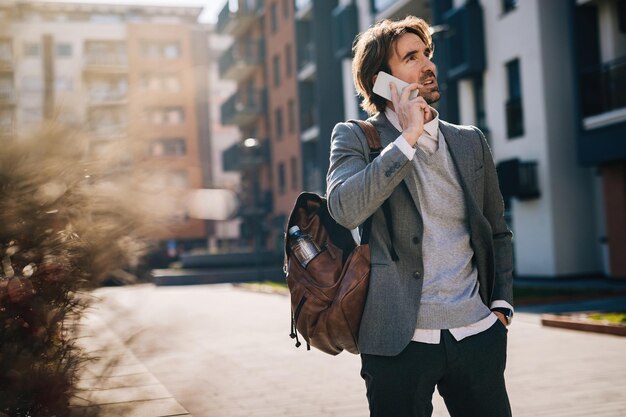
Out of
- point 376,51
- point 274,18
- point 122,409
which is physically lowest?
point 122,409

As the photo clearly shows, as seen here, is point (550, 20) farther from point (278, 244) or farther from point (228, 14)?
point (228, 14)

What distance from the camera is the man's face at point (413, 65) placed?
2902 mm

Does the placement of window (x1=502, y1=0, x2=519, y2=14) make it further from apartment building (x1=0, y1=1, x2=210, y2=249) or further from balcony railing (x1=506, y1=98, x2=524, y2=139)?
apartment building (x1=0, y1=1, x2=210, y2=249)

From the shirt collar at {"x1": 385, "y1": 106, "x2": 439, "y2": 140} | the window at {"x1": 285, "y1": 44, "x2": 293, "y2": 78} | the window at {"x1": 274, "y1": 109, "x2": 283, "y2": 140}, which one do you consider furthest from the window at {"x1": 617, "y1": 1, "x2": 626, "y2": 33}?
the window at {"x1": 274, "y1": 109, "x2": 283, "y2": 140}

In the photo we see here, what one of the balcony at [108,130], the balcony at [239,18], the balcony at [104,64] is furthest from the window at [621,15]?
the balcony at [239,18]

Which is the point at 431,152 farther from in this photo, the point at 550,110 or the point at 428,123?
the point at 550,110

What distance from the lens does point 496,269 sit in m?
2.98

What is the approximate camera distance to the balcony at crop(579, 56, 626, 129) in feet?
64.0

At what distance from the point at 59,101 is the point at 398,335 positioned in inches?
47.8

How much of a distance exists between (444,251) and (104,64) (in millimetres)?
1178

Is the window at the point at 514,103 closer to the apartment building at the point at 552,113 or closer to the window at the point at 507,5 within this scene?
the apartment building at the point at 552,113

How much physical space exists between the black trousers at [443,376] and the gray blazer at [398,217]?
0.21 ft

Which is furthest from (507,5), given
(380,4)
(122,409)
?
(122,409)

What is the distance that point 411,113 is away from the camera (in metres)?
2.71
